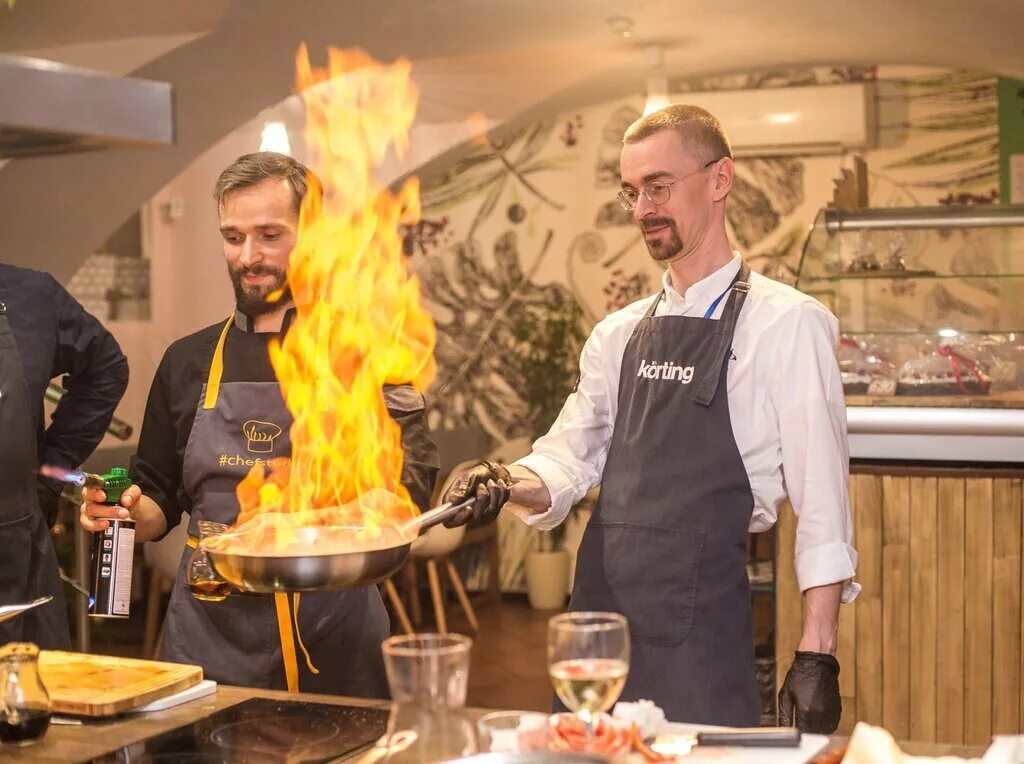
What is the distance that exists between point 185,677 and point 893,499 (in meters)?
2.49

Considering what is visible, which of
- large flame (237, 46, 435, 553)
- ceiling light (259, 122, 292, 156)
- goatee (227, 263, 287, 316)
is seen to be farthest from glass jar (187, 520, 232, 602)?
ceiling light (259, 122, 292, 156)

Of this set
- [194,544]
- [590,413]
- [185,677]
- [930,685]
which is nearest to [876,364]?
[930,685]

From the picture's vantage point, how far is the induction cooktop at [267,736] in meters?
1.67

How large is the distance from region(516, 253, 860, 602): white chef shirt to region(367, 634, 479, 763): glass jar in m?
1.11

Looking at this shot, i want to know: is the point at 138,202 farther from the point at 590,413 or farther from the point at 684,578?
the point at 684,578

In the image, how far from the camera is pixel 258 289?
2.44 metres

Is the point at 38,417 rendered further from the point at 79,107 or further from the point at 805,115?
the point at 805,115

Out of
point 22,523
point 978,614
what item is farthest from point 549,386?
point 22,523

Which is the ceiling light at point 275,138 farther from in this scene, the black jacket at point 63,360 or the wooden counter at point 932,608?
the wooden counter at point 932,608

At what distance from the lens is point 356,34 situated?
504 centimetres

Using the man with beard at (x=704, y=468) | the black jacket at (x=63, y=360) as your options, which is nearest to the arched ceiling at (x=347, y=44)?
the black jacket at (x=63, y=360)

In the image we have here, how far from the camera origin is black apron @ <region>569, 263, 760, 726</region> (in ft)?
Result: 7.72

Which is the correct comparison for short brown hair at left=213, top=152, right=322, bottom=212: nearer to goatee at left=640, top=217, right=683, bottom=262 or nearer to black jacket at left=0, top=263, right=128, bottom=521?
goatee at left=640, top=217, right=683, bottom=262

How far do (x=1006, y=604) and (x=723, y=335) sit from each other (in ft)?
Answer: 5.77
